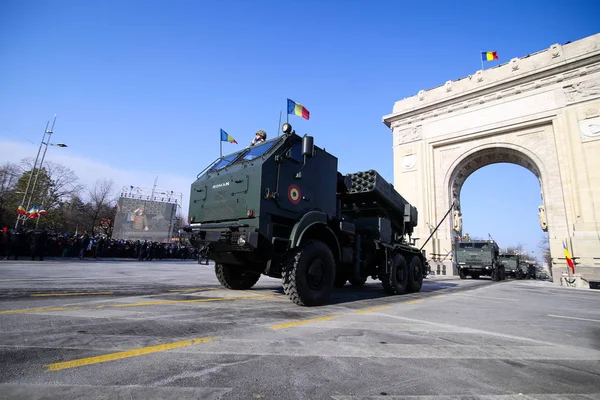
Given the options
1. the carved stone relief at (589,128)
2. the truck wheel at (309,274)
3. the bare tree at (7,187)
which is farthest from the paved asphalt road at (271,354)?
the bare tree at (7,187)

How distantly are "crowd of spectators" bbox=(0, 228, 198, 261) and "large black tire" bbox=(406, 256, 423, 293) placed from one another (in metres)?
7.47

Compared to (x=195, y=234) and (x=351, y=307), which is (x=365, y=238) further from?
(x=195, y=234)

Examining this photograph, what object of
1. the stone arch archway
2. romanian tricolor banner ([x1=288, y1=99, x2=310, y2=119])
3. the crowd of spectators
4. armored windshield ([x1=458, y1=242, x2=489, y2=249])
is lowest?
the crowd of spectators

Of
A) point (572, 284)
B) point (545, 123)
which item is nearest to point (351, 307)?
point (572, 284)

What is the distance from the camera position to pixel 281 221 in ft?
17.3

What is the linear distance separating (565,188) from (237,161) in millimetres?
26656

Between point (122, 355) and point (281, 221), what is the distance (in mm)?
3293

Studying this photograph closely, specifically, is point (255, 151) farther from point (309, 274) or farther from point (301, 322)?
point (301, 322)

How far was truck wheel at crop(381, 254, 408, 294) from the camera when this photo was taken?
750cm

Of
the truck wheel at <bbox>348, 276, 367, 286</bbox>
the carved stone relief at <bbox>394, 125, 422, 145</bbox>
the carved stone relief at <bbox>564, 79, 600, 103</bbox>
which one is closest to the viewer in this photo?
the truck wheel at <bbox>348, 276, 367, 286</bbox>

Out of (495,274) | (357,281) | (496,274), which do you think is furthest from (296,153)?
(496,274)

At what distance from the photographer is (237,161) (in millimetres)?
5910

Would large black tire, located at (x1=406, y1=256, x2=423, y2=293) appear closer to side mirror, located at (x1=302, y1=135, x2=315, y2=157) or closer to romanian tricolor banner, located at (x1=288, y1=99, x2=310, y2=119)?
side mirror, located at (x1=302, y1=135, x2=315, y2=157)

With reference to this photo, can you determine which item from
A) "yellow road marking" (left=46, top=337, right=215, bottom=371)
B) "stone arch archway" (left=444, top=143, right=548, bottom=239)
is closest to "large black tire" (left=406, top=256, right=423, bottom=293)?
"yellow road marking" (left=46, top=337, right=215, bottom=371)
